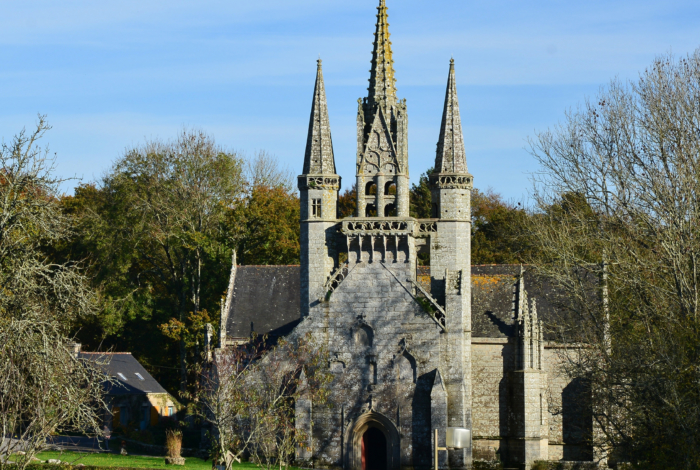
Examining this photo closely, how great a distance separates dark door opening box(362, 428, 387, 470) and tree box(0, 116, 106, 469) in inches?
587

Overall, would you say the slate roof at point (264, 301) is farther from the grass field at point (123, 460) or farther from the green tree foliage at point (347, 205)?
the green tree foliage at point (347, 205)

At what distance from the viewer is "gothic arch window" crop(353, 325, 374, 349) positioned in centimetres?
4028

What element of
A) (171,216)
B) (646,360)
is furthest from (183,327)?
(646,360)

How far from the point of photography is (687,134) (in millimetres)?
32156

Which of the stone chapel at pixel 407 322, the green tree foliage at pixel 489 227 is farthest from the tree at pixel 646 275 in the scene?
the green tree foliage at pixel 489 227

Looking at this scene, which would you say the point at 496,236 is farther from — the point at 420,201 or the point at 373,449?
the point at 373,449

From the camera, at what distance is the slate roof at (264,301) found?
46.8 m

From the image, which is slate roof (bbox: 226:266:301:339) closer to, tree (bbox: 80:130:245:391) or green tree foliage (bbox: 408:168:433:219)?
tree (bbox: 80:130:245:391)

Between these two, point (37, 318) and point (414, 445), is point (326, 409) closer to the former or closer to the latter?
point (414, 445)

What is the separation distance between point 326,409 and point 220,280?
66.0 ft

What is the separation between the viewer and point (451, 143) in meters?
43.0

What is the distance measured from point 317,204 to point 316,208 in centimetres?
18

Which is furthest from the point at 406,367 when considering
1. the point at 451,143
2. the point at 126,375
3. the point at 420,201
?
the point at 420,201

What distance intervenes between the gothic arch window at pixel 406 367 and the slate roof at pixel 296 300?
4005mm
